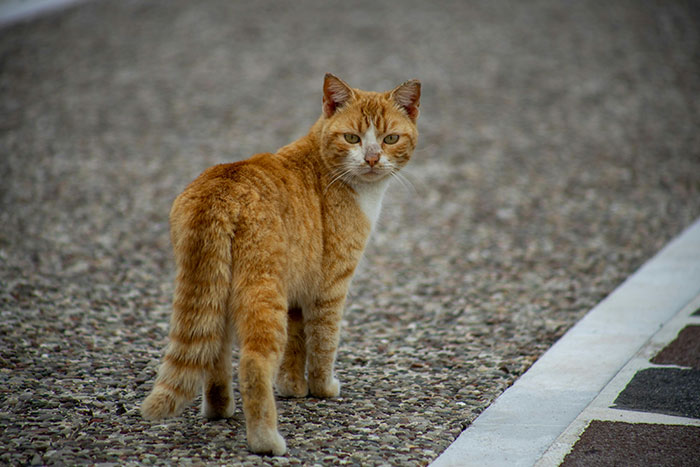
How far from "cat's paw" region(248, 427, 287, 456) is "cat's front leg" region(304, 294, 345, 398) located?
2.23ft

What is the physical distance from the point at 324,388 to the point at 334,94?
146 cm

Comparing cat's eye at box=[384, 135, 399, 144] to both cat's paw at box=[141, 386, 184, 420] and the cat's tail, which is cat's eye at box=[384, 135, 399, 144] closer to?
the cat's tail

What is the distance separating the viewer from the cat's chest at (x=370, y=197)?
3.76 m

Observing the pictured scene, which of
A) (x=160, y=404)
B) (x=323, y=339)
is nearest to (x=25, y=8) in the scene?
(x=323, y=339)

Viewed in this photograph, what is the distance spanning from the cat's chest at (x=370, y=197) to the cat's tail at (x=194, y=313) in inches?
36.2

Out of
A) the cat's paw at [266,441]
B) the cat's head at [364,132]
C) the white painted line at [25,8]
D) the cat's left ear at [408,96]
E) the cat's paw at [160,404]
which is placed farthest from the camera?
the white painted line at [25,8]

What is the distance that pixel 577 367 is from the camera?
3.99 metres

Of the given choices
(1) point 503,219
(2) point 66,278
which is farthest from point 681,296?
(2) point 66,278

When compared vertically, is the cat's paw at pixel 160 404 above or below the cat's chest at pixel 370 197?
below

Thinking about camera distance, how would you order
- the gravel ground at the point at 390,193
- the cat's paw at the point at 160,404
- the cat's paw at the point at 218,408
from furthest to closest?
the gravel ground at the point at 390,193, the cat's paw at the point at 218,408, the cat's paw at the point at 160,404

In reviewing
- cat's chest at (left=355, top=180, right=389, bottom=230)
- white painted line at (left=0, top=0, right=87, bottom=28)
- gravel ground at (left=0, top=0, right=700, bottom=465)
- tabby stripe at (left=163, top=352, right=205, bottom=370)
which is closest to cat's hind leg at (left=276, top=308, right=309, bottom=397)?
gravel ground at (left=0, top=0, right=700, bottom=465)

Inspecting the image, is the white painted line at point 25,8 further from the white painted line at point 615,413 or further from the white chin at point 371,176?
the white painted line at point 615,413

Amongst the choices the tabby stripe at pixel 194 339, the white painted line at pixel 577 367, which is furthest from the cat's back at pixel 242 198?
the white painted line at pixel 577 367

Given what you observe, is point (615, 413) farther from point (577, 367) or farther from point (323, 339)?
point (323, 339)
